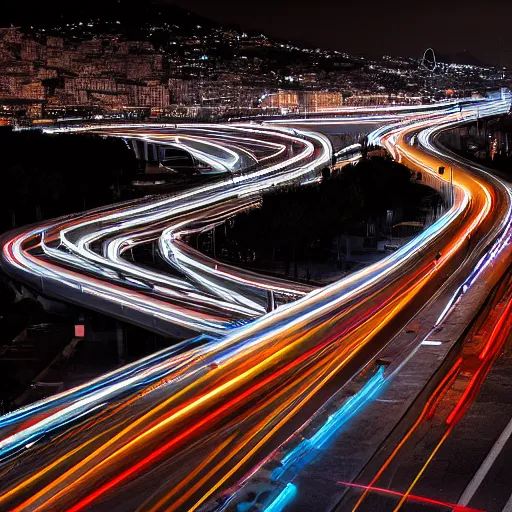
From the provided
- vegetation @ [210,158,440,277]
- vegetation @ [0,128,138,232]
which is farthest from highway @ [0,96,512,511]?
vegetation @ [0,128,138,232]

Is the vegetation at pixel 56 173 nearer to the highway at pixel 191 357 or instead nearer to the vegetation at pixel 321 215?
the highway at pixel 191 357

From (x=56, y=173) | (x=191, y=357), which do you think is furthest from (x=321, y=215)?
(x=191, y=357)

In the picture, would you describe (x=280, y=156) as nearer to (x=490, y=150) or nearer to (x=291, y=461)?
(x=490, y=150)

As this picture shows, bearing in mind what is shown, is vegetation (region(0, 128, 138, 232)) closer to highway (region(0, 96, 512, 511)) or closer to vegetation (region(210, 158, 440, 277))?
highway (region(0, 96, 512, 511))

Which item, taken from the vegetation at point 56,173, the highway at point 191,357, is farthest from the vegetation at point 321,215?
the vegetation at point 56,173

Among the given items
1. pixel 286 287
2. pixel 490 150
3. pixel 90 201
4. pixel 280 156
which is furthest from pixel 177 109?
pixel 286 287

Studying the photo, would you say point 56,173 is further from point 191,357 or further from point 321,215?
point 191,357

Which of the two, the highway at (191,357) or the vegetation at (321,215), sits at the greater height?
the highway at (191,357)
